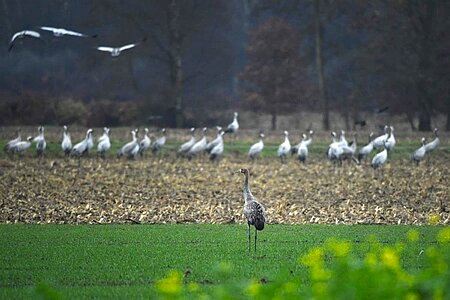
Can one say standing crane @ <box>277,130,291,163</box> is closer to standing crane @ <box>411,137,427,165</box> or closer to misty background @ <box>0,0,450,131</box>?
standing crane @ <box>411,137,427,165</box>

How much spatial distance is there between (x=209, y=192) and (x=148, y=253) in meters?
12.9

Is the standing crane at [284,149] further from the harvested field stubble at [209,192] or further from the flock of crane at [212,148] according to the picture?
the harvested field stubble at [209,192]

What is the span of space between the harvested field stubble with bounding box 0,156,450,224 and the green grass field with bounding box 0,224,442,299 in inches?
83.3

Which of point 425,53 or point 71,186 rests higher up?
point 425,53

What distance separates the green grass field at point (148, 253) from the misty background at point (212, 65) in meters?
35.8

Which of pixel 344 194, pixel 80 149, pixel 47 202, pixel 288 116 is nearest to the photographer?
pixel 47 202

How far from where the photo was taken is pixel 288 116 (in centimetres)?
7669

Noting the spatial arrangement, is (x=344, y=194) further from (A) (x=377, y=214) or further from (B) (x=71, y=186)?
(B) (x=71, y=186)

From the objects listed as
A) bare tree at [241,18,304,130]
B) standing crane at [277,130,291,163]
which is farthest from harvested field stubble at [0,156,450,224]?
bare tree at [241,18,304,130]

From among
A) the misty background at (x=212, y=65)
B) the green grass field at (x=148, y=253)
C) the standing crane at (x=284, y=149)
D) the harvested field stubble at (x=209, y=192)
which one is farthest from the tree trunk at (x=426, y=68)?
the green grass field at (x=148, y=253)

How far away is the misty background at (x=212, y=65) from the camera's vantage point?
6394 centimetres

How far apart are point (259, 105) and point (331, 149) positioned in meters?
24.4

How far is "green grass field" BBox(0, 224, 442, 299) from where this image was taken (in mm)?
15648

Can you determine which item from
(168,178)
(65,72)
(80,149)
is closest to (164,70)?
(65,72)
